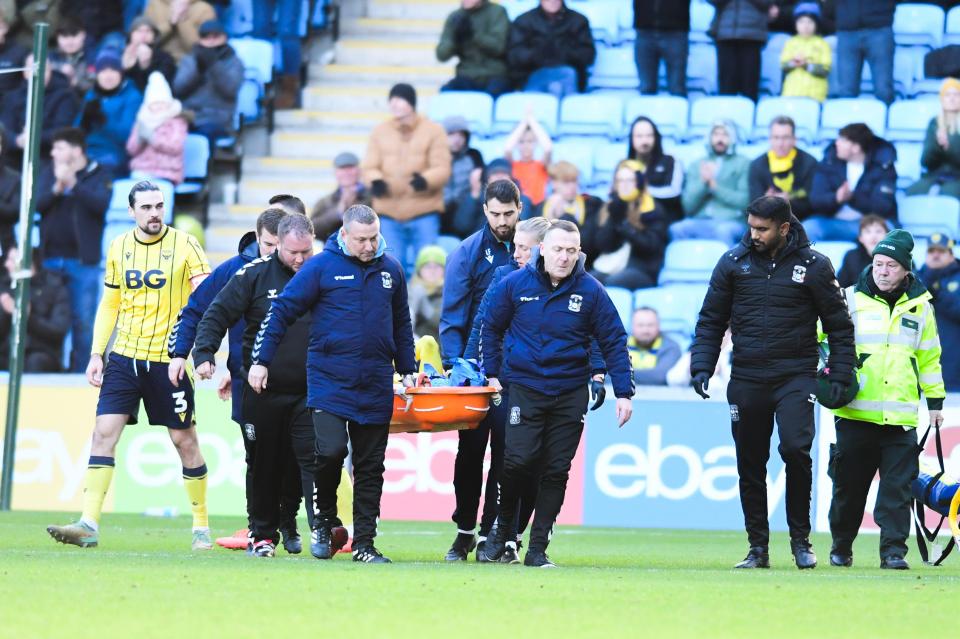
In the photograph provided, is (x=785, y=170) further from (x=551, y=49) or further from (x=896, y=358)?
(x=896, y=358)

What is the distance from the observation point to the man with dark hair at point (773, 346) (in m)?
11.2

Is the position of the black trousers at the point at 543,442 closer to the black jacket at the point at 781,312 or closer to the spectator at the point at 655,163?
the black jacket at the point at 781,312

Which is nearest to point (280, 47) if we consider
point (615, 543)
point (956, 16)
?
point (956, 16)

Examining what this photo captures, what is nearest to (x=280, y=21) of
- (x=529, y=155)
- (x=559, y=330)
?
(x=529, y=155)

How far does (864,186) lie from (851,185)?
13 cm

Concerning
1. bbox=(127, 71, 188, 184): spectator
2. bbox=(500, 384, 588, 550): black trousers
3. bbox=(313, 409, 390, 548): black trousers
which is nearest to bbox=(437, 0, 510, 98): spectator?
bbox=(127, 71, 188, 184): spectator

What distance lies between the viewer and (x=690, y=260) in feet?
63.1

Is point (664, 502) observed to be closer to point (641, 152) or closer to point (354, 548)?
point (641, 152)

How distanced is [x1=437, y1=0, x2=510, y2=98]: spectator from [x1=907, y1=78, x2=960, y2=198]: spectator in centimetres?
481

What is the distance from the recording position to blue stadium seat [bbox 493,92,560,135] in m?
21.0

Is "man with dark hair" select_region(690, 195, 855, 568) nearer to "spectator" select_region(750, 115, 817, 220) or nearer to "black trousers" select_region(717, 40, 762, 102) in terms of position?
"spectator" select_region(750, 115, 817, 220)

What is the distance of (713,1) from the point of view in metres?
20.9

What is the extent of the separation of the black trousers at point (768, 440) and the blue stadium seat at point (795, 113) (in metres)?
9.63

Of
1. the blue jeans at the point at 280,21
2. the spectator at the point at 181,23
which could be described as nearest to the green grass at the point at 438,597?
the spectator at the point at 181,23
